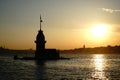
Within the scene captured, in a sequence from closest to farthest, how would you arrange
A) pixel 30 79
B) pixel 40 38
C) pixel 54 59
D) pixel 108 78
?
pixel 30 79 < pixel 108 78 < pixel 40 38 < pixel 54 59

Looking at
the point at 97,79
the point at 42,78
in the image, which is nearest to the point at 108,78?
the point at 97,79

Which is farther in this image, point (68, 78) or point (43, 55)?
point (43, 55)

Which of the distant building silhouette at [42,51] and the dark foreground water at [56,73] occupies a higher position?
the distant building silhouette at [42,51]

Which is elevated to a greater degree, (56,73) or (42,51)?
(42,51)

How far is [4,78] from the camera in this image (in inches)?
2426

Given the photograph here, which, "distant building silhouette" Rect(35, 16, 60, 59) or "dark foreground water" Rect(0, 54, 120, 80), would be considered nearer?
"dark foreground water" Rect(0, 54, 120, 80)

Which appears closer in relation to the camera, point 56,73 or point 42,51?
point 56,73

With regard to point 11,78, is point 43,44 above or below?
above

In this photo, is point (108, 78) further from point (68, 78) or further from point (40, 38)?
point (40, 38)

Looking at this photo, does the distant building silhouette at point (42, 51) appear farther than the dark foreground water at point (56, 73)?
Yes

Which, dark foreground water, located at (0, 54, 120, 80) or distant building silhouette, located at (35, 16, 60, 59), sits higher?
distant building silhouette, located at (35, 16, 60, 59)

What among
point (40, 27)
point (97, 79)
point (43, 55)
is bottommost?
point (97, 79)

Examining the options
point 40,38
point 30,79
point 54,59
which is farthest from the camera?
point 54,59

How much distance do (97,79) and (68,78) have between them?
4.90 meters
